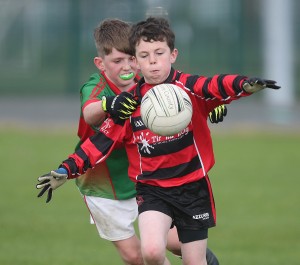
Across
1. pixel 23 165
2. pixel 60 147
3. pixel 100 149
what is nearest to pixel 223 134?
pixel 60 147

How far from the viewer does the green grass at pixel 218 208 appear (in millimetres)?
8484

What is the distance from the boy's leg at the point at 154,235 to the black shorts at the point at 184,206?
0.06m

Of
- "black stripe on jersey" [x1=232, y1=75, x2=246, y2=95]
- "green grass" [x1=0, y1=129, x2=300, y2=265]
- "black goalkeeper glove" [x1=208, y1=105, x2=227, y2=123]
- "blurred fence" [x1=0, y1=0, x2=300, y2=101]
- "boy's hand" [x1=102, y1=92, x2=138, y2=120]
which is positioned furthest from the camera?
"blurred fence" [x1=0, y1=0, x2=300, y2=101]

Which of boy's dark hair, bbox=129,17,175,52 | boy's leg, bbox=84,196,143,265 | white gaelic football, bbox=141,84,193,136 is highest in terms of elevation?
boy's dark hair, bbox=129,17,175,52

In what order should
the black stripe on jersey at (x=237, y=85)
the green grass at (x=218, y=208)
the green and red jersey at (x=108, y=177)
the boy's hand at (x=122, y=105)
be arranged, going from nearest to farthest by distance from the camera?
the black stripe on jersey at (x=237, y=85)
the boy's hand at (x=122, y=105)
the green and red jersey at (x=108, y=177)
the green grass at (x=218, y=208)

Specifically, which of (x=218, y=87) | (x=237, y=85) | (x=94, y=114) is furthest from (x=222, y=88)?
(x=94, y=114)

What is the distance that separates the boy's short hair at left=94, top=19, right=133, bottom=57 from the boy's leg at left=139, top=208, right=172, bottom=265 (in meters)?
1.25

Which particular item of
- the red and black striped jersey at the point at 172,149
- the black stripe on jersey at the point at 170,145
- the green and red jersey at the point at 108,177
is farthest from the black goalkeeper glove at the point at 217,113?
the green and red jersey at the point at 108,177

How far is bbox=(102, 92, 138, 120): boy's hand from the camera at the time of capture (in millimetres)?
5754

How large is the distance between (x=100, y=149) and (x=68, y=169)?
278 millimetres

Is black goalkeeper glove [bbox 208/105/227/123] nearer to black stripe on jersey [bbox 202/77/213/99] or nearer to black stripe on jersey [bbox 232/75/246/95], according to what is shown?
black stripe on jersey [bbox 202/77/213/99]

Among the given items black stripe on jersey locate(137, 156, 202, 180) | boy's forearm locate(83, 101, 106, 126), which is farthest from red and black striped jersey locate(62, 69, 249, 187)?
boy's forearm locate(83, 101, 106, 126)

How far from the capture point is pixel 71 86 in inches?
959

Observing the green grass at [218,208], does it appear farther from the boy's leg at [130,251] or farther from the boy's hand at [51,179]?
the boy's hand at [51,179]
